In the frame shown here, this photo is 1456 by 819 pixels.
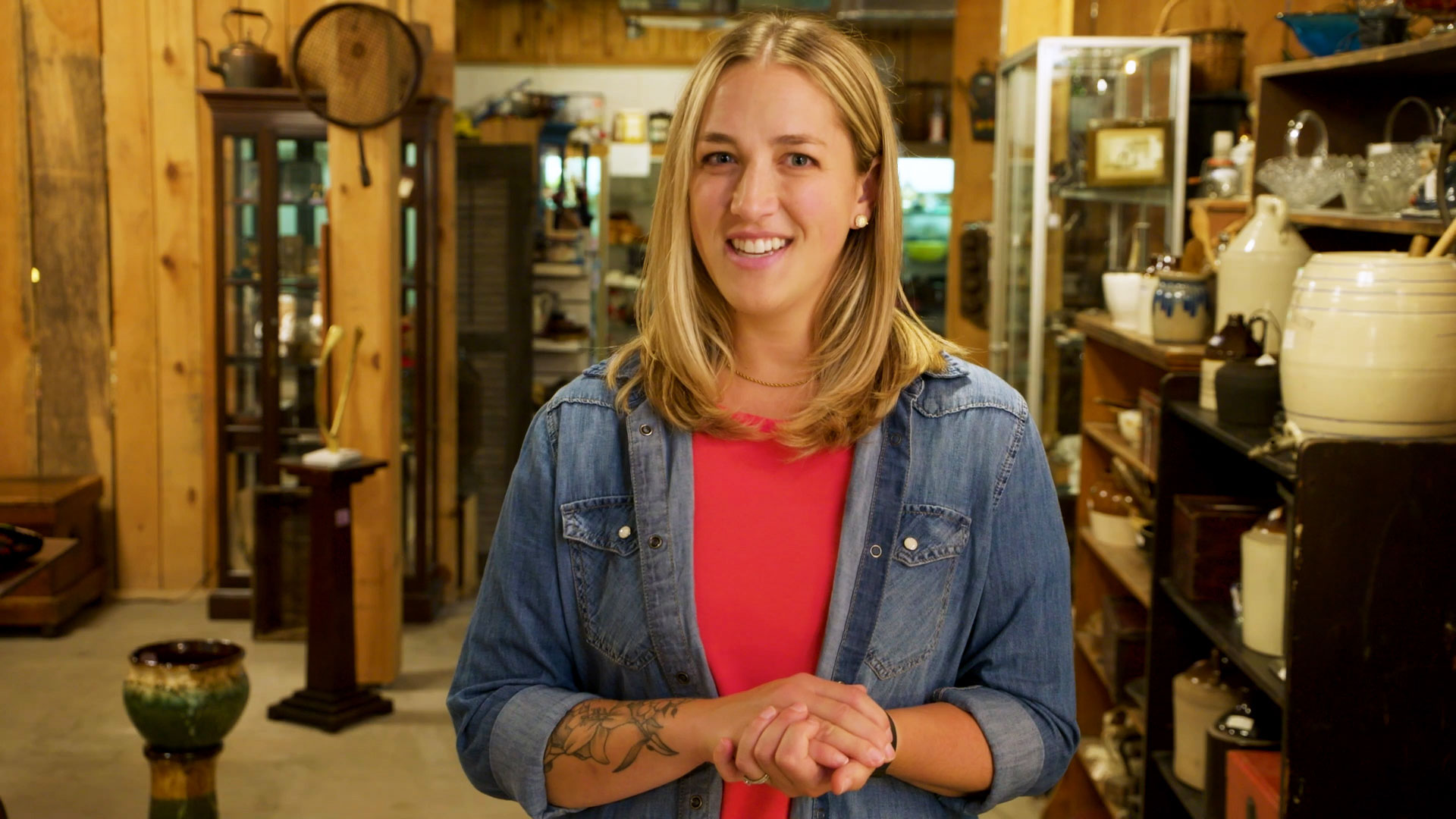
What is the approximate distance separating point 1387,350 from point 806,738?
1271 mm

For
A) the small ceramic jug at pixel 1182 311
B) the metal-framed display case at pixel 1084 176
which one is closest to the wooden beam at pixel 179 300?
the metal-framed display case at pixel 1084 176

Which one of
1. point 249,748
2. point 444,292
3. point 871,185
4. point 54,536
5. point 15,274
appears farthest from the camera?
point 444,292

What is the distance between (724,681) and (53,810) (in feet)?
10.8

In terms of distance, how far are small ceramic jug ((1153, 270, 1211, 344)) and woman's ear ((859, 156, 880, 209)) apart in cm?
193

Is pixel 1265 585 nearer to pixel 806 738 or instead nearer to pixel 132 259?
pixel 806 738

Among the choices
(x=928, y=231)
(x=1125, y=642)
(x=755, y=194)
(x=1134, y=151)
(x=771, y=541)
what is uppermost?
(x=1134, y=151)

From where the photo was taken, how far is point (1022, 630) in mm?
1484

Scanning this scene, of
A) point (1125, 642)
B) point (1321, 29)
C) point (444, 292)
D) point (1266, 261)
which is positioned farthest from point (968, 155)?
point (1266, 261)

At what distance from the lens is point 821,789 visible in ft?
4.29

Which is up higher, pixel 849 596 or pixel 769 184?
pixel 769 184

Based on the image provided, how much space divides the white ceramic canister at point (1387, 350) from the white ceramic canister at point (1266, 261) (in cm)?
73

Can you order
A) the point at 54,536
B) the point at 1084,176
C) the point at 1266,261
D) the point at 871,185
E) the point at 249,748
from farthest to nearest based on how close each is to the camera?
the point at 54,536, the point at 1084,176, the point at 249,748, the point at 1266,261, the point at 871,185

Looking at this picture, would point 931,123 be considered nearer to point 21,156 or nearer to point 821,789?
point 21,156

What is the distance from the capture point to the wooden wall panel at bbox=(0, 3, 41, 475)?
6.04m
